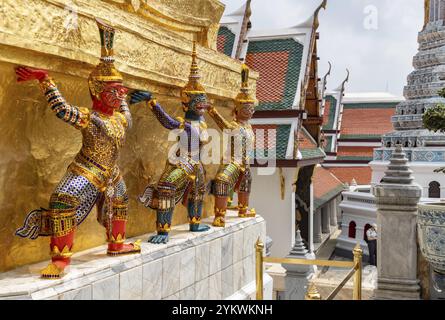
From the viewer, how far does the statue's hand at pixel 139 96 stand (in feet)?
12.7

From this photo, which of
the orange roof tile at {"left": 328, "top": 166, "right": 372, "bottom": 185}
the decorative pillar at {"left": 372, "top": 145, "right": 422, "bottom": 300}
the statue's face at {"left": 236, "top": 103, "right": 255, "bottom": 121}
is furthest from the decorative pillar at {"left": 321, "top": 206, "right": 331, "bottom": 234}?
the statue's face at {"left": 236, "top": 103, "right": 255, "bottom": 121}

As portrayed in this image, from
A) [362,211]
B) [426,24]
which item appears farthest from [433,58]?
[362,211]

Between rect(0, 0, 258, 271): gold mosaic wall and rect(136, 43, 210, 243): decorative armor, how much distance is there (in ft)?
0.66

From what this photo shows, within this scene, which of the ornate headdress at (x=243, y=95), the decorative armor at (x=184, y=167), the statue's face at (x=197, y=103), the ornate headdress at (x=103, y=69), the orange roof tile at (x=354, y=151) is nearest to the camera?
the ornate headdress at (x=103, y=69)

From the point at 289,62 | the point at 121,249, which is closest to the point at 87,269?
the point at 121,249

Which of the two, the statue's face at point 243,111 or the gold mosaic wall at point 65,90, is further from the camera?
the statue's face at point 243,111

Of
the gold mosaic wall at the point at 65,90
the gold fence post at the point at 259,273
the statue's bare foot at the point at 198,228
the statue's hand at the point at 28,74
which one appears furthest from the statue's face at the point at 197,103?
the statue's hand at the point at 28,74

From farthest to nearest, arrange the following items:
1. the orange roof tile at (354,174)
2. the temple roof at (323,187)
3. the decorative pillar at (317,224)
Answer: the orange roof tile at (354,174) < the decorative pillar at (317,224) < the temple roof at (323,187)

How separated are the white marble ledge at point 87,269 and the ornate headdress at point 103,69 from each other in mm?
1029

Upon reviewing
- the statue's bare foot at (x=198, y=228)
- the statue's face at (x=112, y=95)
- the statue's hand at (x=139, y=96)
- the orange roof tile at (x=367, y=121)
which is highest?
the orange roof tile at (x=367, y=121)

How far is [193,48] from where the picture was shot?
14.4 feet

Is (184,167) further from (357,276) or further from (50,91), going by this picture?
(357,276)

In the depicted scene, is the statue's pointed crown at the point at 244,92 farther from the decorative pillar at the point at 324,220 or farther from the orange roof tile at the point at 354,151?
the orange roof tile at the point at 354,151
